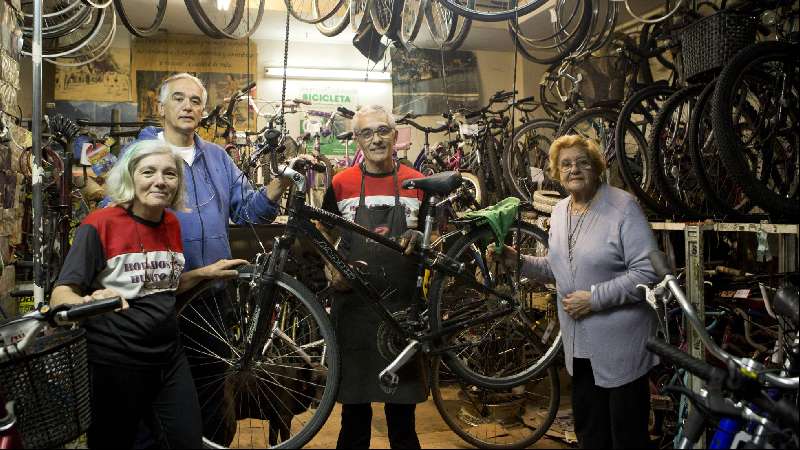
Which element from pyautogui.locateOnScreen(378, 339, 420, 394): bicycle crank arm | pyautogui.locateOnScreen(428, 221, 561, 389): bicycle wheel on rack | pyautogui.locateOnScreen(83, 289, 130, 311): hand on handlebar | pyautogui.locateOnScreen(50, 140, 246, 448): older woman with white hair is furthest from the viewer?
pyautogui.locateOnScreen(428, 221, 561, 389): bicycle wheel on rack

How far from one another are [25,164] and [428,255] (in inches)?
117

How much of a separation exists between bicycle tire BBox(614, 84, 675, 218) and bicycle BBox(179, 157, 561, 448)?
1124 mm

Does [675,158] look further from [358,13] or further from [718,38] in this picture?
[358,13]

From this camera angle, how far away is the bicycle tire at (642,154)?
4.12 m

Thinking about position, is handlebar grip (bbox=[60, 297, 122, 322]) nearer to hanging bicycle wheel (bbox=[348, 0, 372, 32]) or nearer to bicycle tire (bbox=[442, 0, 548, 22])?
bicycle tire (bbox=[442, 0, 548, 22])

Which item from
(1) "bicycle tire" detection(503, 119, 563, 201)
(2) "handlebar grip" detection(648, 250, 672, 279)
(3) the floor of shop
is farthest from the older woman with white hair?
(1) "bicycle tire" detection(503, 119, 563, 201)

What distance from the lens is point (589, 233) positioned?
107 inches

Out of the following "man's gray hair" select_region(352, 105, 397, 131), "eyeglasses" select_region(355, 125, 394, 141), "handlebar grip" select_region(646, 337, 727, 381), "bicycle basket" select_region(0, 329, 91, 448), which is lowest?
"bicycle basket" select_region(0, 329, 91, 448)

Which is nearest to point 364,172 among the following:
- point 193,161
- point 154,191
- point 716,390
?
point 193,161

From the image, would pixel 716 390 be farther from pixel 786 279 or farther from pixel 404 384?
pixel 786 279

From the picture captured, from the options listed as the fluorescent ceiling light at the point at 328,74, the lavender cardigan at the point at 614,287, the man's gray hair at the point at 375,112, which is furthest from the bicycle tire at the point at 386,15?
the lavender cardigan at the point at 614,287

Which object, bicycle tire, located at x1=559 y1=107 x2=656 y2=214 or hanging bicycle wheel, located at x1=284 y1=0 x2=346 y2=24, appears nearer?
hanging bicycle wheel, located at x1=284 y1=0 x2=346 y2=24

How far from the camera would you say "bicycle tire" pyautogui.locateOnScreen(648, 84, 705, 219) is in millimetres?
3861

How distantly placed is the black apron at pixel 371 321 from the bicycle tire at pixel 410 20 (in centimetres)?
110
